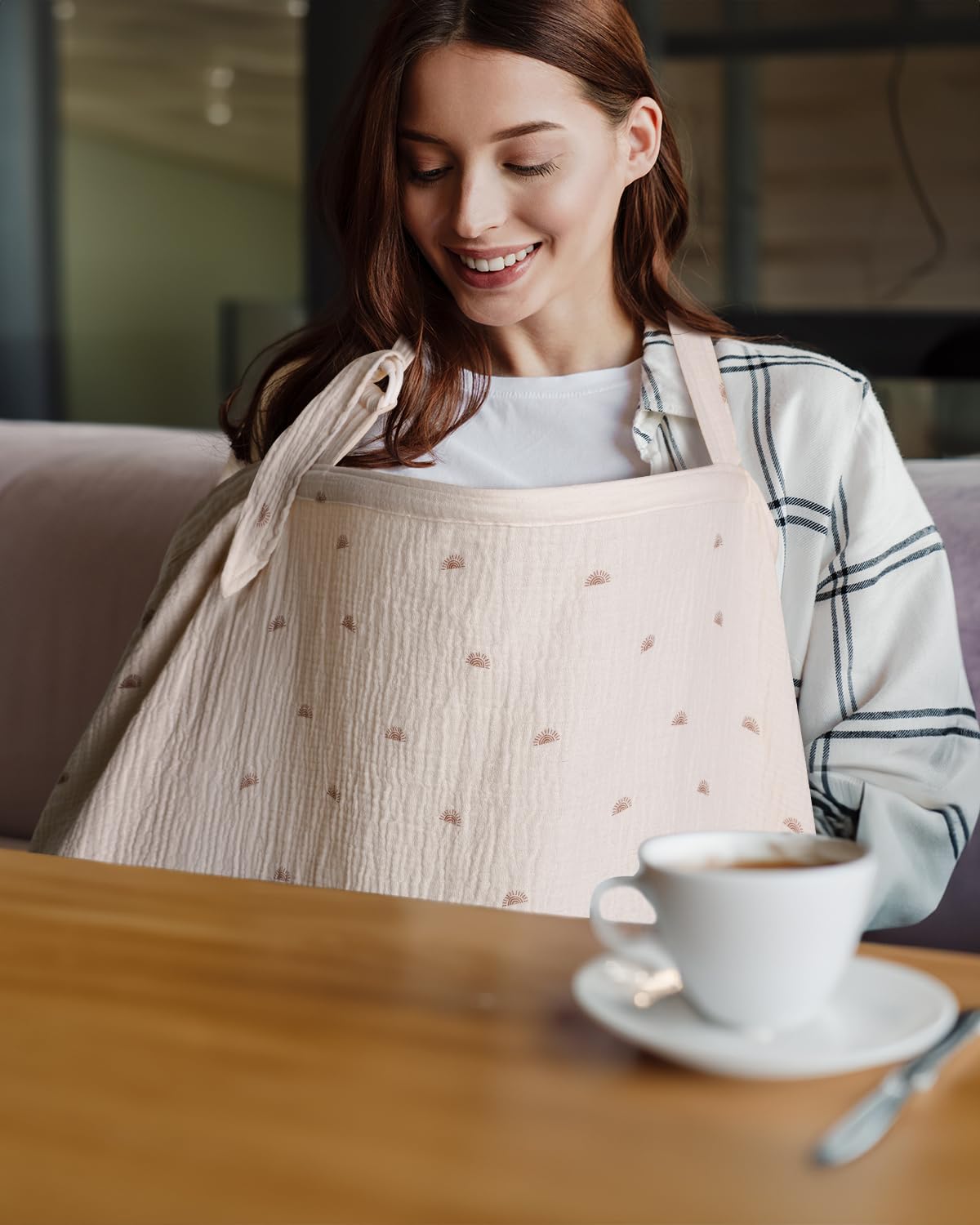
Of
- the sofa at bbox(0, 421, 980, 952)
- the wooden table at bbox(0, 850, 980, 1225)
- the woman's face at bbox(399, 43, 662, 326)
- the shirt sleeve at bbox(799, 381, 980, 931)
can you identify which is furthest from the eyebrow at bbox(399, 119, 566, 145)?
the wooden table at bbox(0, 850, 980, 1225)

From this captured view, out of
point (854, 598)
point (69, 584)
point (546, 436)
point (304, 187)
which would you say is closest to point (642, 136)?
point (546, 436)

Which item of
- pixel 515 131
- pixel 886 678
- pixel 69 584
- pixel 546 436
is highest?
pixel 515 131

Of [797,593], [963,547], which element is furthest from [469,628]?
[963,547]

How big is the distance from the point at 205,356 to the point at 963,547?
3504 mm

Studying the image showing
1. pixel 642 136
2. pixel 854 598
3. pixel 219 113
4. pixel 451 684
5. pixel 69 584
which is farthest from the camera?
pixel 219 113

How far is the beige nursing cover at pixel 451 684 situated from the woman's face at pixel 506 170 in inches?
5.2

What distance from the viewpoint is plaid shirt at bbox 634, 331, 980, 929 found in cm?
109

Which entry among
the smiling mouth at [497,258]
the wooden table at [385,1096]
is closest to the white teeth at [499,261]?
the smiling mouth at [497,258]

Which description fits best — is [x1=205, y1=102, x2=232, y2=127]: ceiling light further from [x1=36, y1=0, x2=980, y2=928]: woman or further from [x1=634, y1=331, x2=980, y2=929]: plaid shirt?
[x1=634, y1=331, x2=980, y2=929]: plaid shirt

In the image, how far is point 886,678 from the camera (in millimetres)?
1097

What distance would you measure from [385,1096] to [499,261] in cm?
88

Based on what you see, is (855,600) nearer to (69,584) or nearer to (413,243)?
(413,243)

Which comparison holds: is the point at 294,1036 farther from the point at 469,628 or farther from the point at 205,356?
the point at 205,356

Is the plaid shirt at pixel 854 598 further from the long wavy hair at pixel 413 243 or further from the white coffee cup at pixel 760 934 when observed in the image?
the white coffee cup at pixel 760 934
